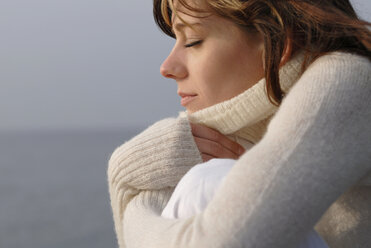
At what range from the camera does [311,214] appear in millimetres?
1014

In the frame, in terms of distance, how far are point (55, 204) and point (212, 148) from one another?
53257 millimetres

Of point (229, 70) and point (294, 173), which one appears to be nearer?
point (294, 173)

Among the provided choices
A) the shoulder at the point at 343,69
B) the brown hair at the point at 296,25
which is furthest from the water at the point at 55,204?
the shoulder at the point at 343,69

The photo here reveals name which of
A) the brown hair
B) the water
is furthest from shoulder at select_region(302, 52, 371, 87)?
the water

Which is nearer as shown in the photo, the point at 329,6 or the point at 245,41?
the point at 329,6

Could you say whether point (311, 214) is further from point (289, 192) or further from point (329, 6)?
point (329, 6)

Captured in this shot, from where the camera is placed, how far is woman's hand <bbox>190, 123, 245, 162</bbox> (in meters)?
1.71

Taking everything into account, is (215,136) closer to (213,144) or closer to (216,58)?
(213,144)

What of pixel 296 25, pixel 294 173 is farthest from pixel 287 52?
pixel 294 173

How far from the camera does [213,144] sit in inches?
68.7

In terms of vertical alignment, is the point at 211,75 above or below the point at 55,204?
above

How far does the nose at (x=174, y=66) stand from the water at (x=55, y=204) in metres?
17.3

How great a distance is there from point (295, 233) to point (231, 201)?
13cm

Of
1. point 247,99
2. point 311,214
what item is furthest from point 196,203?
point 247,99
